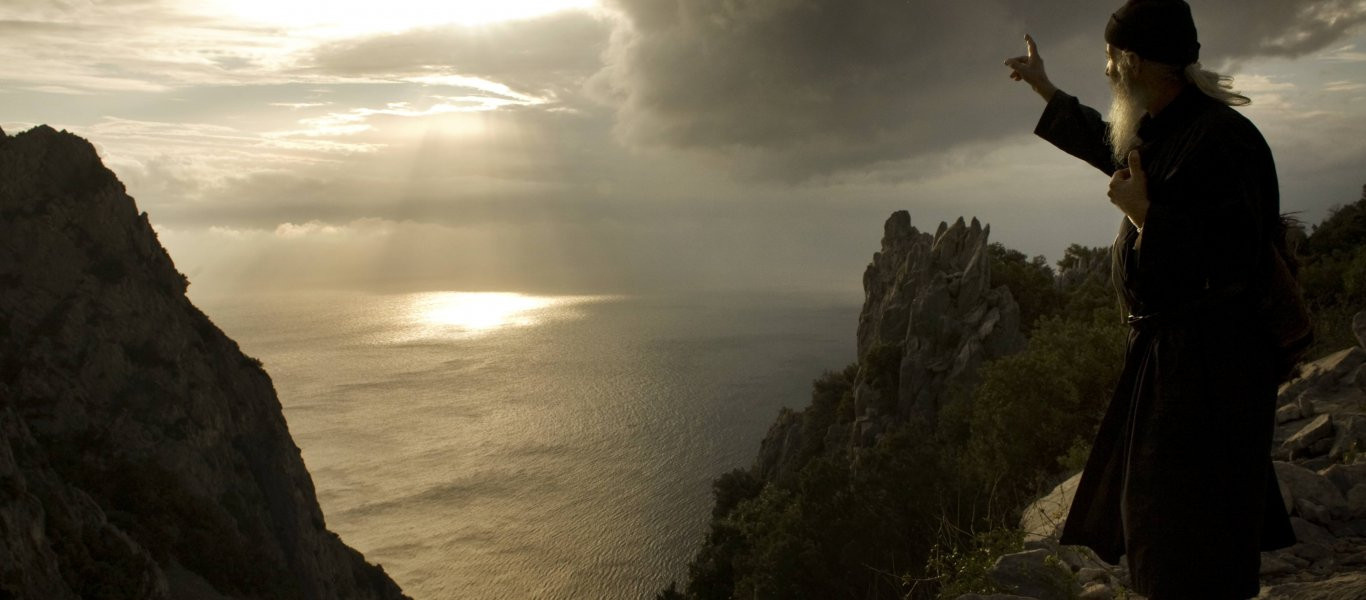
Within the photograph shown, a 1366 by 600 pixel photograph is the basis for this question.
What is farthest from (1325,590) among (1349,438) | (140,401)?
(140,401)

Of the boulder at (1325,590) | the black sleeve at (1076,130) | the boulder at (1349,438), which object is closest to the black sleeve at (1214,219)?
the black sleeve at (1076,130)

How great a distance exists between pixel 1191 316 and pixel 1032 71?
177 centimetres

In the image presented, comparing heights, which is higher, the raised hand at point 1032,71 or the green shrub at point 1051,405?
the raised hand at point 1032,71

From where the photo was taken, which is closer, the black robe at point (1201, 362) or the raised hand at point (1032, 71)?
the black robe at point (1201, 362)

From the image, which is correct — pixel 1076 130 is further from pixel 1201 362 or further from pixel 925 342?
pixel 925 342

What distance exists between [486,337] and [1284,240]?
19585 centimetres

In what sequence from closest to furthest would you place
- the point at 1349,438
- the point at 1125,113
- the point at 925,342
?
1. the point at 1125,113
2. the point at 1349,438
3. the point at 925,342

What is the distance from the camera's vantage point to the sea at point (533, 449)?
217 feet

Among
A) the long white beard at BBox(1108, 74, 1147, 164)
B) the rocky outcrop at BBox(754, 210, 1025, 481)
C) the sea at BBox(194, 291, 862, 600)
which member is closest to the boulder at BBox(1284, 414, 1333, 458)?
the long white beard at BBox(1108, 74, 1147, 164)

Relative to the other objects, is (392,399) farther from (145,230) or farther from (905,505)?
(905,505)

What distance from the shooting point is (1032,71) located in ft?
14.5

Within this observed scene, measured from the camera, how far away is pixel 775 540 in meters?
25.7

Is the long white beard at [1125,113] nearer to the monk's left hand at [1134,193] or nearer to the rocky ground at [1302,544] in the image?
the monk's left hand at [1134,193]

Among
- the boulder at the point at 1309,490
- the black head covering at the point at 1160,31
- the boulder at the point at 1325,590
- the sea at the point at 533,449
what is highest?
the black head covering at the point at 1160,31
